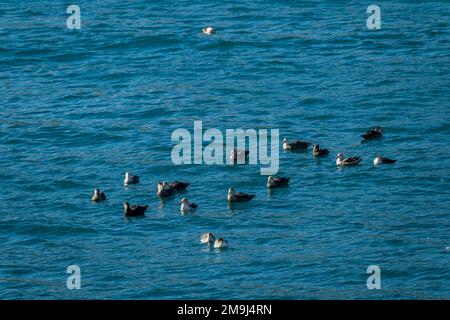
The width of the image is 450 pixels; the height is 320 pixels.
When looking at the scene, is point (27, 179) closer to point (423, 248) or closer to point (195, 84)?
point (195, 84)

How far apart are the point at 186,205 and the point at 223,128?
25.7 feet

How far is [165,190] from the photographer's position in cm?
4325

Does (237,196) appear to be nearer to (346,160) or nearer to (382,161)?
(346,160)

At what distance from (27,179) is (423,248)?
14.4 meters

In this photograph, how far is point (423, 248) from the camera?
3859cm

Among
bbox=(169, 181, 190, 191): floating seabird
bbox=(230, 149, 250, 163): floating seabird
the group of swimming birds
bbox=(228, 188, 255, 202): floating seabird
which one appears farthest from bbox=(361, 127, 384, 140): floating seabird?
bbox=(169, 181, 190, 191): floating seabird

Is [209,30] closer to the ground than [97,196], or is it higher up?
higher up

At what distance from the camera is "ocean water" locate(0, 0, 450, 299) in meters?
38.1

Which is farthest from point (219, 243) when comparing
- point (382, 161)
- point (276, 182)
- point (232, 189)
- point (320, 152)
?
point (382, 161)

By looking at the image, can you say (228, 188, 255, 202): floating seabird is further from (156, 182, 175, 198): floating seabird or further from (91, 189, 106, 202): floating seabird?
(91, 189, 106, 202): floating seabird

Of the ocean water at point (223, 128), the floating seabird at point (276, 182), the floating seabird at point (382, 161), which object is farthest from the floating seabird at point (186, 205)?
the floating seabird at point (382, 161)

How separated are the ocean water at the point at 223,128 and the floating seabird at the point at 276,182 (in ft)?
0.99
